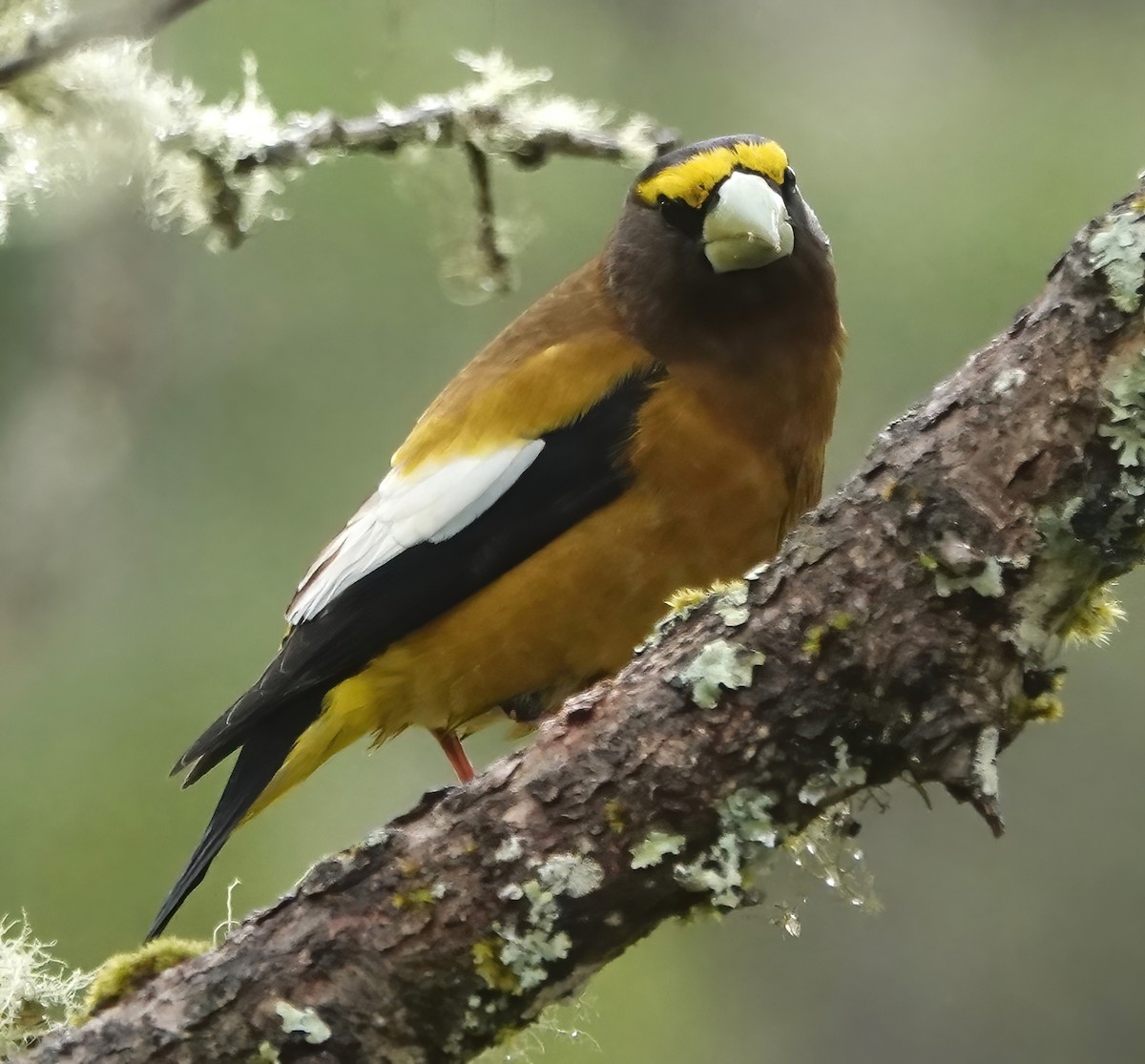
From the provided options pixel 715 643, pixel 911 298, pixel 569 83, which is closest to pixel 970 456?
pixel 715 643

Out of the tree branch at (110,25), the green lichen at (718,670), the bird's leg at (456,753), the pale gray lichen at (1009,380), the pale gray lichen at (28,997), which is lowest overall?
the green lichen at (718,670)

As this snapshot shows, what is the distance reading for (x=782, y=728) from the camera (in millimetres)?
1587

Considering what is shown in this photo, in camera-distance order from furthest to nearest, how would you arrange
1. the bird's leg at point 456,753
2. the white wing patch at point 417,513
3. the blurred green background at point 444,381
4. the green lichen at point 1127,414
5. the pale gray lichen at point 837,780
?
the blurred green background at point 444,381, the bird's leg at point 456,753, the white wing patch at point 417,513, the pale gray lichen at point 837,780, the green lichen at point 1127,414


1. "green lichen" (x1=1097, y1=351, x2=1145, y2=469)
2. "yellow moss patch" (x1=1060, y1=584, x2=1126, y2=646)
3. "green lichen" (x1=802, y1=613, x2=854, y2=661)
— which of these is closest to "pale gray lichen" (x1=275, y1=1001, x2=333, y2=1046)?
"green lichen" (x1=802, y1=613, x2=854, y2=661)

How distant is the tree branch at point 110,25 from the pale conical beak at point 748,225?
917 millimetres

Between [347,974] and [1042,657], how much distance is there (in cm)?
86

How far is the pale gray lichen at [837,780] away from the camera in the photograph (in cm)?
158

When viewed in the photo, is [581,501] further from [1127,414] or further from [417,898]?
[1127,414]

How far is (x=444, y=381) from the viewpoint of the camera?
177 inches

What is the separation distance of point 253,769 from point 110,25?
1.16m

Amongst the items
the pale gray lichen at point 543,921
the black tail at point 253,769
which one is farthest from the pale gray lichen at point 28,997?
the pale gray lichen at point 543,921

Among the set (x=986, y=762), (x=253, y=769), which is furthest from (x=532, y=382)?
(x=986, y=762)

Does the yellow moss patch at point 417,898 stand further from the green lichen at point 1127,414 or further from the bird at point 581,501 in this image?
the green lichen at point 1127,414

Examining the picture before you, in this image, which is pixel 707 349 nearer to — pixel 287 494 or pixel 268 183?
pixel 268 183
